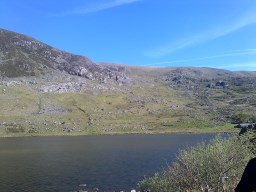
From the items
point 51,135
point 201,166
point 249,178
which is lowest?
point 51,135

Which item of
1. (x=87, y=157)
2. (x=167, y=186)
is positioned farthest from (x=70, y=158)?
(x=167, y=186)

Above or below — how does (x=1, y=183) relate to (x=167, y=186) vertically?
below

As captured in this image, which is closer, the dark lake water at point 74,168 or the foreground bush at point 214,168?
the foreground bush at point 214,168

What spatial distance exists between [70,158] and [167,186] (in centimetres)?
6603

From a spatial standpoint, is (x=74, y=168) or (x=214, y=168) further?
(x=74, y=168)

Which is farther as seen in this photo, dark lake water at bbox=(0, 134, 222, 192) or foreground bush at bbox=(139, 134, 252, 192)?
dark lake water at bbox=(0, 134, 222, 192)

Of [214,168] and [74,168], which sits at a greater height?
[214,168]

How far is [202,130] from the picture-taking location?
199 metres

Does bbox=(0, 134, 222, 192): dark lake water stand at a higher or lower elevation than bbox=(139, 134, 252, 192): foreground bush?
lower

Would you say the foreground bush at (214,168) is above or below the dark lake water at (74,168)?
above

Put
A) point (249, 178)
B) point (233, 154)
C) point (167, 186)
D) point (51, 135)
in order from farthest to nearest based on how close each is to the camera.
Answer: point (51, 135), point (167, 186), point (233, 154), point (249, 178)

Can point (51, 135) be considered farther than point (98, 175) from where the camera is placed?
Yes

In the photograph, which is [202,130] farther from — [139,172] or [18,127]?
[139,172]

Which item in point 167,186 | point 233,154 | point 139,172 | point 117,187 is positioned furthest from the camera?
point 139,172
